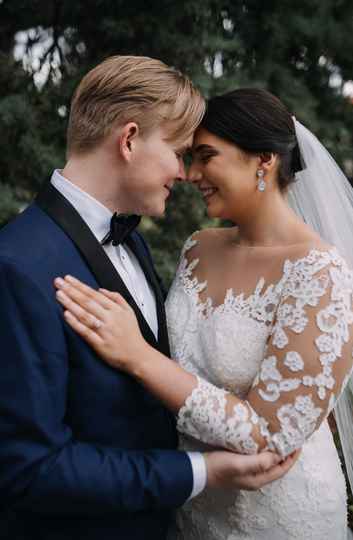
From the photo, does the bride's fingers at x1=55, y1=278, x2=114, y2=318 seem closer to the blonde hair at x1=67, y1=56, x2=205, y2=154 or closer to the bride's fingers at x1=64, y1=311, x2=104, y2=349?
the bride's fingers at x1=64, y1=311, x2=104, y2=349

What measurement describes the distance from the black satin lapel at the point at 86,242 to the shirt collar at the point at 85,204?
0.05 metres

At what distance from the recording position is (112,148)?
231cm

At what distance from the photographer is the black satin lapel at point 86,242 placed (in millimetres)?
2156

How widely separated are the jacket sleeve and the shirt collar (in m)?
0.44

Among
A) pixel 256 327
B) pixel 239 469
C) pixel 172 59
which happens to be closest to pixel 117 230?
pixel 256 327

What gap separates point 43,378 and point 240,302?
0.94 meters

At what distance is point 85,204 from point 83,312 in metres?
0.46

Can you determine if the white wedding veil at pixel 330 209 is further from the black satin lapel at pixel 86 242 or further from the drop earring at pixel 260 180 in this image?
the black satin lapel at pixel 86 242

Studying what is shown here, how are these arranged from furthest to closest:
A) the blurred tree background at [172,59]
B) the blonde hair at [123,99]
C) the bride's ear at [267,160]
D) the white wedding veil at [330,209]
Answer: the blurred tree background at [172,59], the white wedding veil at [330,209], the bride's ear at [267,160], the blonde hair at [123,99]

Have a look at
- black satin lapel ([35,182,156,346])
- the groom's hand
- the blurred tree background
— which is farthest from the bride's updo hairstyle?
the blurred tree background

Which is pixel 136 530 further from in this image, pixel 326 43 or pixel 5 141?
pixel 326 43

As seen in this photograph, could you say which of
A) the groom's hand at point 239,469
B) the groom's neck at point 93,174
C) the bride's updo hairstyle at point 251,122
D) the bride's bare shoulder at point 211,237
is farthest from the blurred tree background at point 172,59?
the groom's hand at point 239,469

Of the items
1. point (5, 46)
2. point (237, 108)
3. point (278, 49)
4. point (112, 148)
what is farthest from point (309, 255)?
point (5, 46)

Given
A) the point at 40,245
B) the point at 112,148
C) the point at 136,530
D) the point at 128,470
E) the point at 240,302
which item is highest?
the point at 112,148
